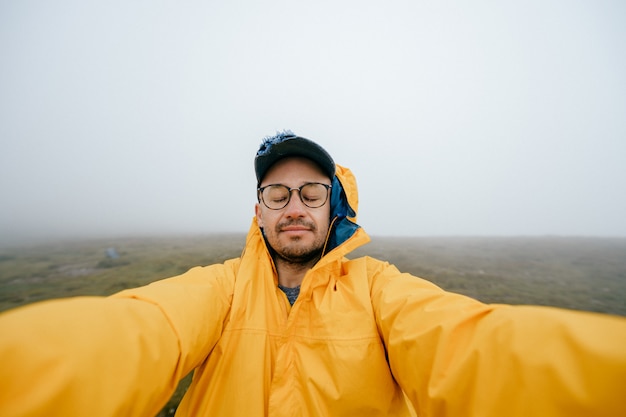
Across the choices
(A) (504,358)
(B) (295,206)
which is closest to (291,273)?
(B) (295,206)

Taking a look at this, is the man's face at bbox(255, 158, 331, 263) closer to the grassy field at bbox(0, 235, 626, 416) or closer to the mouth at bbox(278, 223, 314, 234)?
the mouth at bbox(278, 223, 314, 234)

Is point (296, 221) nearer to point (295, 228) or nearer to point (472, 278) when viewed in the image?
point (295, 228)

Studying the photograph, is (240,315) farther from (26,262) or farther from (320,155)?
(26,262)

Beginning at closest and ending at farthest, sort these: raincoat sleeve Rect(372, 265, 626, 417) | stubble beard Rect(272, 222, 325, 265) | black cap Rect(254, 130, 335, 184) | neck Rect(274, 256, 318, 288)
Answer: raincoat sleeve Rect(372, 265, 626, 417) < stubble beard Rect(272, 222, 325, 265) < neck Rect(274, 256, 318, 288) < black cap Rect(254, 130, 335, 184)

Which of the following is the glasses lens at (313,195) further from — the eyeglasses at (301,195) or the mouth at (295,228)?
the mouth at (295,228)

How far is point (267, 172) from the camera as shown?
3.55 metres

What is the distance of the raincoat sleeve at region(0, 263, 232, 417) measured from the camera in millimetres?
964

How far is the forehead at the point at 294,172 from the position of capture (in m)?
3.38

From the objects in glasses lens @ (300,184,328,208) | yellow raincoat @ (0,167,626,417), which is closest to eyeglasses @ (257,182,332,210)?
glasses lens @ (300,184,328,208)

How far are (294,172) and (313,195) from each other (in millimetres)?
462

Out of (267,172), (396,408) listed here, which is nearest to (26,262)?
(267,172)

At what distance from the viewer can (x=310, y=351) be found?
2.22 metres

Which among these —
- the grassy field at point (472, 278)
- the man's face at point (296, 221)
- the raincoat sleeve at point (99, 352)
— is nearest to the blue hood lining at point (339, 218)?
the man's face at point (296, 221)

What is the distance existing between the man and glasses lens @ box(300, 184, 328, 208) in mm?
21
